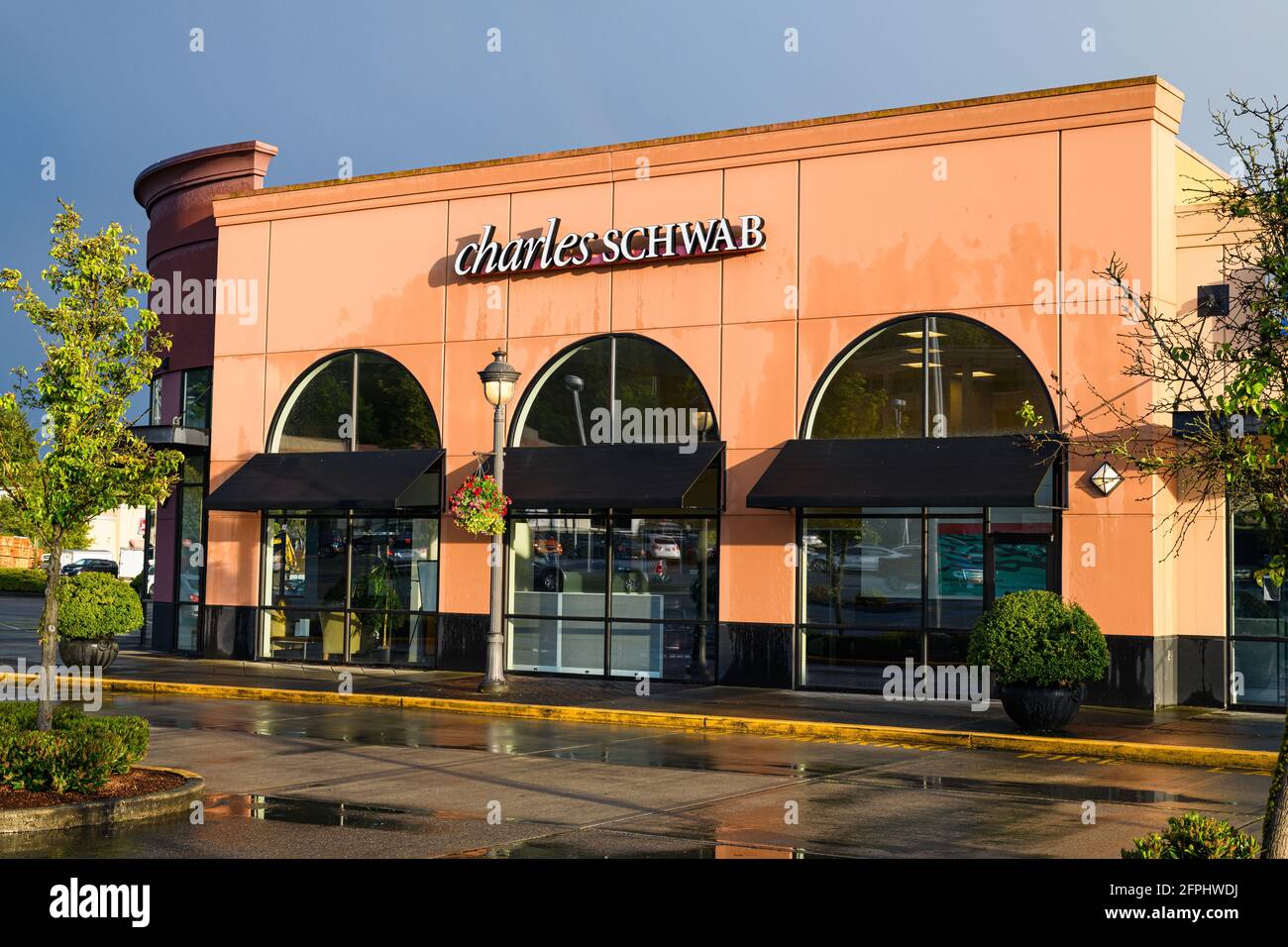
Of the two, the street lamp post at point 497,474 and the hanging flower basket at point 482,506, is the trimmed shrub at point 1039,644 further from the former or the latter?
the hanging flower basket at point 482,506

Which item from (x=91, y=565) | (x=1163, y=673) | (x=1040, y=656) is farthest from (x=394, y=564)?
(x=91, y=565)

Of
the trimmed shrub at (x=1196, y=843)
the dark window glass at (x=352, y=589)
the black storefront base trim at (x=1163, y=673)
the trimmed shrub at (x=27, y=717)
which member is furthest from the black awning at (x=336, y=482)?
the trimmed shrub at (x=1196, y=843)

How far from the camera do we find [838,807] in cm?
1159

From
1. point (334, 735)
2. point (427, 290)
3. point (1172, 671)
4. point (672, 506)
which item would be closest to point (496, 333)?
point (427, 290)

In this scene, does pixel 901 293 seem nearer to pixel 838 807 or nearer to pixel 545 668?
pixel 545 668

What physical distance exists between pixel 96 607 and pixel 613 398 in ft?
31.1

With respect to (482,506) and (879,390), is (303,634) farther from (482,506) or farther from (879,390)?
(879,390)

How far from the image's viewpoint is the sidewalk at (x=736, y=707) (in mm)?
16531

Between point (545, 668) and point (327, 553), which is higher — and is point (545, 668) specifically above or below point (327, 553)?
below

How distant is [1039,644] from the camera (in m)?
16.3

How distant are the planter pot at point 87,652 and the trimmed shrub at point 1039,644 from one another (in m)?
15.1

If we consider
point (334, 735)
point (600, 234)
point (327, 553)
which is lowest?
point (334, 735)
